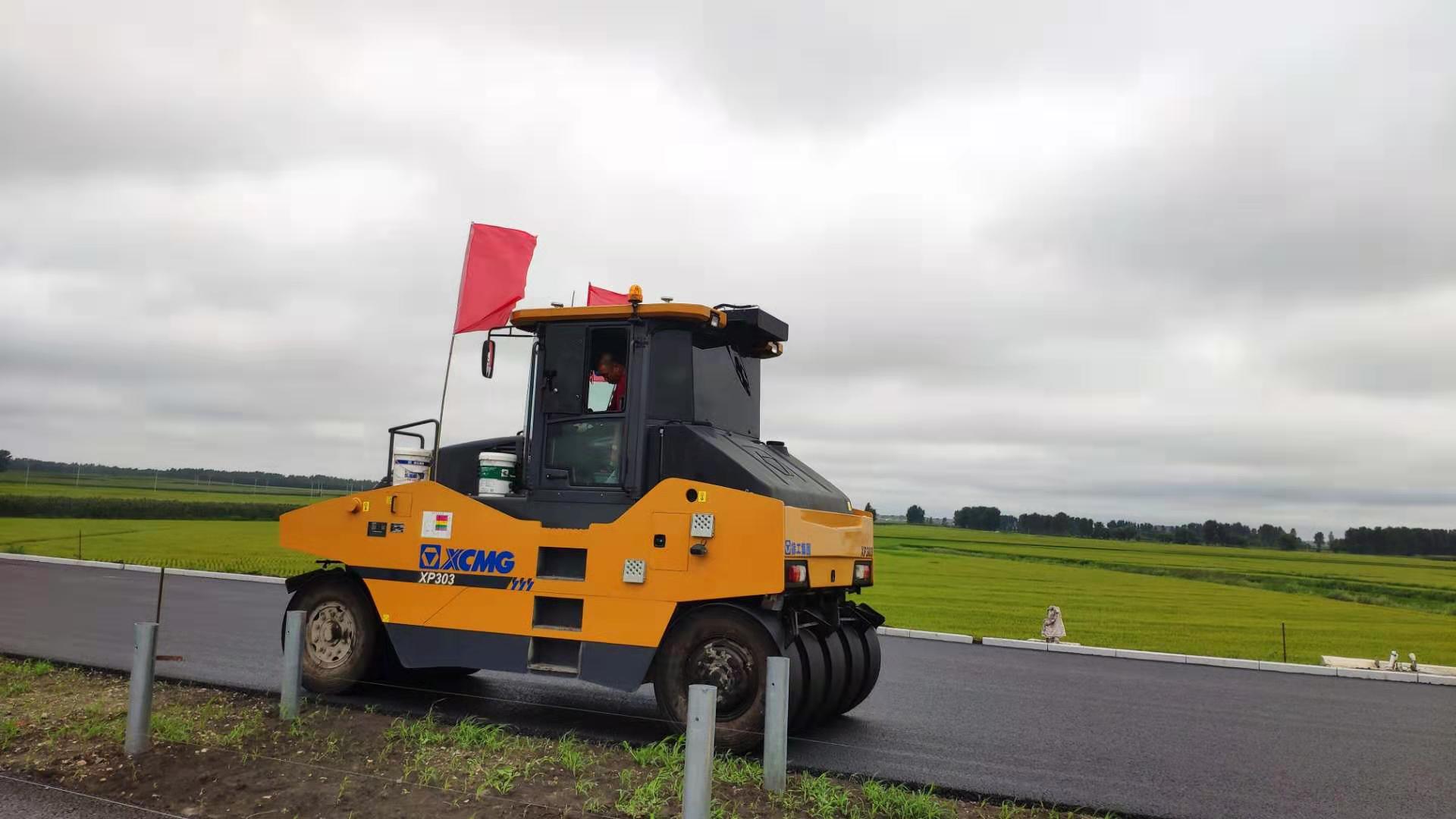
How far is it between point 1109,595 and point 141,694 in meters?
33.8

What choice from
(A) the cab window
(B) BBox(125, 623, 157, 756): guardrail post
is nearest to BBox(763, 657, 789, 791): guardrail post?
(A) the cab window

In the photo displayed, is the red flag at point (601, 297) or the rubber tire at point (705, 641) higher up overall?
the red flag at point (601, 297)

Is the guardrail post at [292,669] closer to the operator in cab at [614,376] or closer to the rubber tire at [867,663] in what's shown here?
the operator in cab at [614,376]

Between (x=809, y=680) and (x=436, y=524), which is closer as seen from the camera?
(x=809, y=680)

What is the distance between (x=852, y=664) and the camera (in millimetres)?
7844

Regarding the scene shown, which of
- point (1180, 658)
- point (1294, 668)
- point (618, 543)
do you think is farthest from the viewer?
point (1180, 658)

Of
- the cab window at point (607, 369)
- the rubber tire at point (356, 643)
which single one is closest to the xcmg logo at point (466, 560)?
the rubber tire at point (356, 643)

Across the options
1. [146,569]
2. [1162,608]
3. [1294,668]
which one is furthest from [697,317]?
[1162,608]

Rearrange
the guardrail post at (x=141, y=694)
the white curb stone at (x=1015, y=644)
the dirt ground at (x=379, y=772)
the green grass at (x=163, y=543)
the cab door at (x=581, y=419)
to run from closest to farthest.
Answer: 1. the dirt ground at (x=379, y=772)
2. the guardrail post at (x=141, y=694)
3. the cab door at (x=581, y=419)
4. the white curb stone at (x=1015, y=644)
5. the green grass at (x=163, y=543)

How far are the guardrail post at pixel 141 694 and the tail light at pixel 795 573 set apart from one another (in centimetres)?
426

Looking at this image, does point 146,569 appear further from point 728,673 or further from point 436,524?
point 728,673

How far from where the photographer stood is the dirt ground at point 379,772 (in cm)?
491

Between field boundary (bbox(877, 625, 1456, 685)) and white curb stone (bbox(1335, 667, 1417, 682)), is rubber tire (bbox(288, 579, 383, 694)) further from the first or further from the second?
white curb stone (bbox(1335, 667, 1417, 682))

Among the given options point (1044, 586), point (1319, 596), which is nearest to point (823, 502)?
point (1044, 586)
